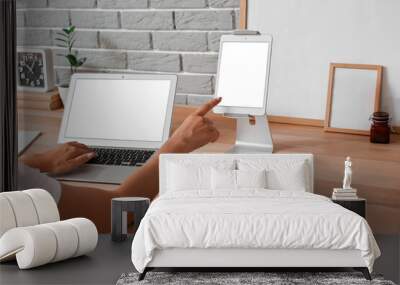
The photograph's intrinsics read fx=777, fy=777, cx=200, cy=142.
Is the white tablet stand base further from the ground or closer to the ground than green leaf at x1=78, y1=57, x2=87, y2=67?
closer to the ground

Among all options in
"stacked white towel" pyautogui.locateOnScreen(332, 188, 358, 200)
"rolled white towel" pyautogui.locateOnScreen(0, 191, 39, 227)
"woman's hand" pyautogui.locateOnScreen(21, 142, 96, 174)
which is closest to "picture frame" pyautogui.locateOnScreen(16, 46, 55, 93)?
"woman's hand" pyautogui.locateOnScreen(21, 142, 96, 174)

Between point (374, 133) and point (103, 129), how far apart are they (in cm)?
212

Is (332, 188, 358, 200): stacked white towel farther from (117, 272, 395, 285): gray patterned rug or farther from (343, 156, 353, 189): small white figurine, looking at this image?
(117, 272, 395, 285): gray patterned rug

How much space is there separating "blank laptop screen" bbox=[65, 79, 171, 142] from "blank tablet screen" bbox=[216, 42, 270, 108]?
508mm

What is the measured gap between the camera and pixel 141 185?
20.1ft

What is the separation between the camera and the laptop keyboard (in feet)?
20.0

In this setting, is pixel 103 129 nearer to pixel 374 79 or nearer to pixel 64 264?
pixel 64 264

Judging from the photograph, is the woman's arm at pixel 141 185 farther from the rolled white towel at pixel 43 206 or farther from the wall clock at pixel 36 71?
the rolled white towel at pixel 43 206

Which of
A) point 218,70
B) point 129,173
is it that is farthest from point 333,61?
point 129,173

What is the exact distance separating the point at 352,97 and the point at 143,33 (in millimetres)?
1796

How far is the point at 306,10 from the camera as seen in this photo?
5875 mm

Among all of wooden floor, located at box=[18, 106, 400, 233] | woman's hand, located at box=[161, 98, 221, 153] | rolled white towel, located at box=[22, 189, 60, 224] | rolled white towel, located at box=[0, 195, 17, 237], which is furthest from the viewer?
woman's hand, located at box=[161, 98, 221, 153]

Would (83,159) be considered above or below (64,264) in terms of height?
above

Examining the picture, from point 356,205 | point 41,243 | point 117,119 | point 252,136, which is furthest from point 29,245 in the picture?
point 356,205
